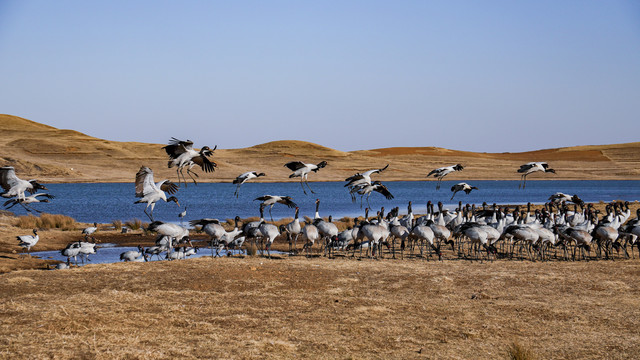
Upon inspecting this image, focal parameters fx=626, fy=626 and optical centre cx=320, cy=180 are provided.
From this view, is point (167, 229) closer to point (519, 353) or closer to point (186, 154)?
point (186, 154)

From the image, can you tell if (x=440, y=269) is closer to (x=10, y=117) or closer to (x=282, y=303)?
(x=282, y=303)

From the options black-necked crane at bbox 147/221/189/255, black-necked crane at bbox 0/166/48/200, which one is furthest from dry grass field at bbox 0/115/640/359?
black-necked crane at bbox 0/166/48/200

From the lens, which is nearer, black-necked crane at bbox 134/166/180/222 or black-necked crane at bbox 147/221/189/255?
black-necked crane at bbox 147/221/189/255

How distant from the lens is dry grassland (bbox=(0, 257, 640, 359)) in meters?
8.80

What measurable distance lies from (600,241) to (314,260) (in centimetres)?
901

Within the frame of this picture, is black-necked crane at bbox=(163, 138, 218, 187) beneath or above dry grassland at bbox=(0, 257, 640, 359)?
above

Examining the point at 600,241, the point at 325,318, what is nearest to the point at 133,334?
the point at 325,318

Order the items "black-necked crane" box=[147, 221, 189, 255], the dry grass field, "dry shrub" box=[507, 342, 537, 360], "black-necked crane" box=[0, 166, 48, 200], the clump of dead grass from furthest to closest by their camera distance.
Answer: the clump of dead grass
"black-necked crane" box=[0, 166, 48, 200]
"black-necked crane" box=[147, 221, 189, 255]
the dry grass field
"dry shrub" box=[507, 342, 537, 360]

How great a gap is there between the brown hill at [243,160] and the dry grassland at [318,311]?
252 ft

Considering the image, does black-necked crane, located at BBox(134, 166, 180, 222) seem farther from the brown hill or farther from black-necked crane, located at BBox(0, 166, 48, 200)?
the brown hill

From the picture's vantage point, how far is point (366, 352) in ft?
28.6

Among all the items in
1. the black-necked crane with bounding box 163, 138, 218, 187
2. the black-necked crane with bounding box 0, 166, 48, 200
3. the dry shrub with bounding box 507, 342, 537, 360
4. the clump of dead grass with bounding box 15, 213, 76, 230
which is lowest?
the clump of dead grass with bounding box 15, 213, 76, 230

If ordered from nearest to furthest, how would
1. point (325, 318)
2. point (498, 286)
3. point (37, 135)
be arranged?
point (325, 318)
point (498, 286)
point (37, 135)

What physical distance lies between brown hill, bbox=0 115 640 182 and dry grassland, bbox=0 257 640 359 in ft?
252
